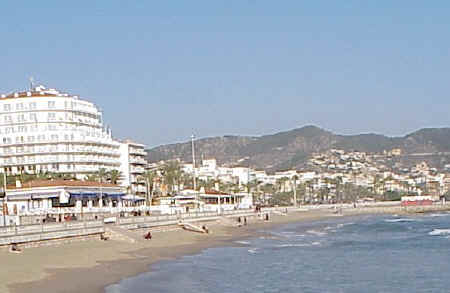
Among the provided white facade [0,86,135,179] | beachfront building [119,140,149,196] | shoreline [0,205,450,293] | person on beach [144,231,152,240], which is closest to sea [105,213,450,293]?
shoreline [0,205,450,293]

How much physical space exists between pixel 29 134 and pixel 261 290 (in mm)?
85143

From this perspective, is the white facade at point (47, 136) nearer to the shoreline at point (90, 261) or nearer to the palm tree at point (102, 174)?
the palm tree at point (102, 174)

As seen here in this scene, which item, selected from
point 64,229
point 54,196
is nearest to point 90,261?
point 64,229

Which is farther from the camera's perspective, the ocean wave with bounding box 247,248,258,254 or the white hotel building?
the white hotel building

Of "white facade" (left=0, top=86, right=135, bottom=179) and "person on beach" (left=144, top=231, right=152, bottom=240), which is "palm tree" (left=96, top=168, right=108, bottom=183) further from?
"person on beach" (left=144, top=231, right=152, bottom=240)

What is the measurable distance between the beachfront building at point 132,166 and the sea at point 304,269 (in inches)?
2752

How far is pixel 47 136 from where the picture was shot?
108 m

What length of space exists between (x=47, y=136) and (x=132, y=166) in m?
20.5

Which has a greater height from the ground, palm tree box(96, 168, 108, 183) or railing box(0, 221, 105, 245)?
palm tree box(96, 168, 108, 183)

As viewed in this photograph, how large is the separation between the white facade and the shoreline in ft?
177


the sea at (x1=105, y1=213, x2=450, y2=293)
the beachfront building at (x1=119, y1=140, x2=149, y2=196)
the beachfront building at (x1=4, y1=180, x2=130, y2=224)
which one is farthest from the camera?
the beachfront building at (x1=119, y1=140, x2=149, y2=196)

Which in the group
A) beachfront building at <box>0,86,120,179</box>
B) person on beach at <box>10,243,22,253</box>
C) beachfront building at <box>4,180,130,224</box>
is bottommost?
person on beach at <box>10,243,22,253</box>

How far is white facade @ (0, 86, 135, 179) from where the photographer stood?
107m

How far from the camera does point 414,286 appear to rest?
29.4 metres
